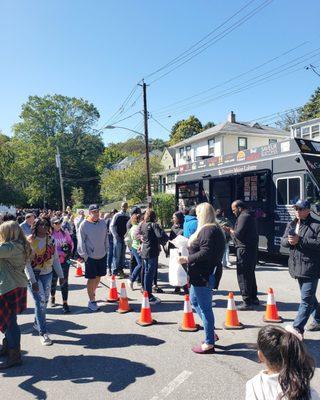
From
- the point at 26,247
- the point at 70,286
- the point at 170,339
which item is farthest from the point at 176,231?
the point at 26,247

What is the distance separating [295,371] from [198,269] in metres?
2.81

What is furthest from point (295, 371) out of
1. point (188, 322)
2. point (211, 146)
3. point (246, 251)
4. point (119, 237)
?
point (211, 146)

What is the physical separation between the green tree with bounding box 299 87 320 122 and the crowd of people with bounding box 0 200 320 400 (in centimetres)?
4551

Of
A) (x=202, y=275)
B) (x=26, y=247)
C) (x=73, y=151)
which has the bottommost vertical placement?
(x=202, y=275)

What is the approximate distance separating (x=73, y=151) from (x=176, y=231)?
53839mm

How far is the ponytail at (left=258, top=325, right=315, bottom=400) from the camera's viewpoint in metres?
1.89

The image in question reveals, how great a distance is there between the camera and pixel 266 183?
11617 mm

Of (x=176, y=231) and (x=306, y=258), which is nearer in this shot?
(x=306, y=258)

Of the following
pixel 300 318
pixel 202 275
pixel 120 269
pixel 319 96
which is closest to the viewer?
pixel 202 275

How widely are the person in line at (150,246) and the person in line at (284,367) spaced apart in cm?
521

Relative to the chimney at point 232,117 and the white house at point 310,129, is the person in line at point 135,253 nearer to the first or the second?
the white house at point 310,129

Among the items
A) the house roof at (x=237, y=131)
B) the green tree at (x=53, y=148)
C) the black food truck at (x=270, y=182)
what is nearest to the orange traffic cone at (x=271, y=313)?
the black food truck at (x=270, y=182)

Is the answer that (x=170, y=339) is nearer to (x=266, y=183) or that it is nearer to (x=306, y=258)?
(x=306, y=258)

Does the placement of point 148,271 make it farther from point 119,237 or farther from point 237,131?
point 237,131
